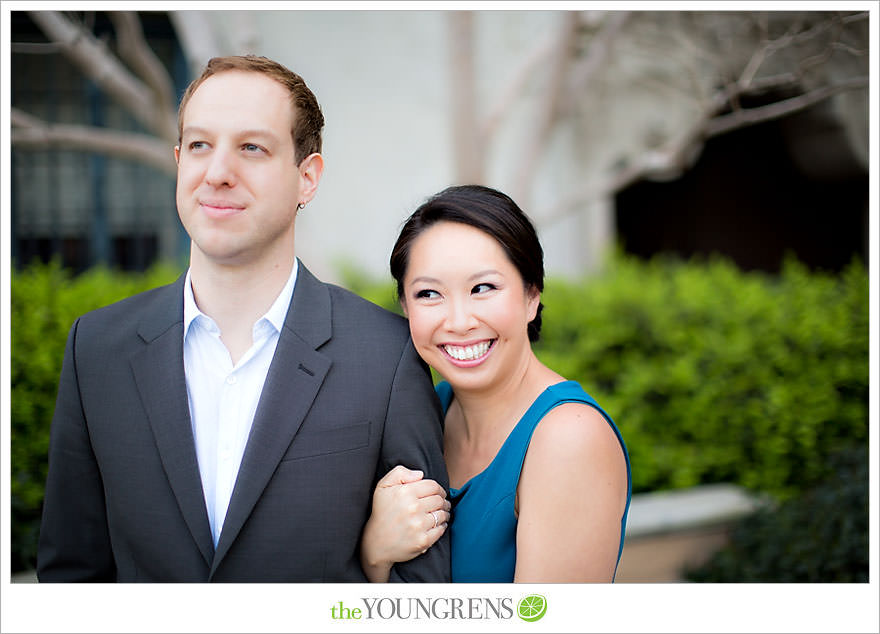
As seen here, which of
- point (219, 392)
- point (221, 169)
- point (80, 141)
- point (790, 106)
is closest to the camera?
point (221, 169)

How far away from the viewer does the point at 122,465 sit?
1746 millimetres

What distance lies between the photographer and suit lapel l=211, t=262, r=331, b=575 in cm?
168

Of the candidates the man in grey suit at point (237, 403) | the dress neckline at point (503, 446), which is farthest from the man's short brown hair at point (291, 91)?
the dress neckline at point (503, 446)

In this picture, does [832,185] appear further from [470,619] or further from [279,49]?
[470,619]

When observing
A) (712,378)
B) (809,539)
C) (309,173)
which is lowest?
(809,539)

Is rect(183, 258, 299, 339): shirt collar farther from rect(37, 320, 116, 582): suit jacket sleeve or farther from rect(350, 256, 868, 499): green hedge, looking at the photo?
rect(350, 256, 868, 499): green hedge

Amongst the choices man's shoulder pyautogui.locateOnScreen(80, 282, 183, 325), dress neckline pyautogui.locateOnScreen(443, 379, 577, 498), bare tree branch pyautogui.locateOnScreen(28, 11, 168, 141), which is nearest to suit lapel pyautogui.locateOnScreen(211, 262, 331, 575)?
man's shoulder pyautogui.locateOnScreen(80, 282, 183, 325)

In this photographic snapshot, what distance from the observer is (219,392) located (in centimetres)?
176

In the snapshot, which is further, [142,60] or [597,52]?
[597,52]

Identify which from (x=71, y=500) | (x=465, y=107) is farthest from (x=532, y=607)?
(x=465, y=107)

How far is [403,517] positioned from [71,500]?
2.53 ft

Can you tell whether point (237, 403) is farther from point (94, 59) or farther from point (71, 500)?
point (94, 59)

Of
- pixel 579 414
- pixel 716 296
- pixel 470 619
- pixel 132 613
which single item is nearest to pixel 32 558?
pixel 132 613

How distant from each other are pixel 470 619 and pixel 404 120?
4.06m
